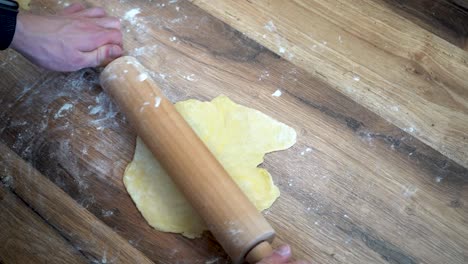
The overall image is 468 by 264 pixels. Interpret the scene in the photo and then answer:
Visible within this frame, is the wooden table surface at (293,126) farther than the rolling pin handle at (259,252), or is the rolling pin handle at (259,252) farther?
the wooden table surface at (293,126)

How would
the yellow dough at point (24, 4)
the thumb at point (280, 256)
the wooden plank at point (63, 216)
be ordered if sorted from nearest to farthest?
1. the thumb at point (280, 256)
2. the wooden plank at point (63, 216)
3. the yellow dough at point (24, 4)

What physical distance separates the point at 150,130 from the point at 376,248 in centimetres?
57

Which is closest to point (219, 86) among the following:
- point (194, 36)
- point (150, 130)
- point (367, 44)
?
point (194, 36)

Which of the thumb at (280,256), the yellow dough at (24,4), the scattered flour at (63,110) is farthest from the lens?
the yellow dough at (24,4)

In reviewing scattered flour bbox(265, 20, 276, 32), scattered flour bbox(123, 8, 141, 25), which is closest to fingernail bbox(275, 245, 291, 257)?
scattered flour bbox(265, 20, 276, 32)

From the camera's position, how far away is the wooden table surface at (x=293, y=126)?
100 centimetres

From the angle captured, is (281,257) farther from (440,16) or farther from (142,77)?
(440,16)

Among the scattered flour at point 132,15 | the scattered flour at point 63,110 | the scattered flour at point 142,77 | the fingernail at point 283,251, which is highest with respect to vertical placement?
the scattered flour at point 132,15

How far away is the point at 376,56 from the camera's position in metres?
1.21

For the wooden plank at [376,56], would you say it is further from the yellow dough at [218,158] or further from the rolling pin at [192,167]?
the rolling pin at [192,167]

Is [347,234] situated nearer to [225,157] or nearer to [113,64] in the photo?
[225,157]

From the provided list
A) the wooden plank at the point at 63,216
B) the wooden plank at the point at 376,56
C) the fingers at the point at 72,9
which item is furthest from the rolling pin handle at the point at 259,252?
the fingers at the point at 72,9

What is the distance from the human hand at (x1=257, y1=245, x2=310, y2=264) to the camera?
2.85ft

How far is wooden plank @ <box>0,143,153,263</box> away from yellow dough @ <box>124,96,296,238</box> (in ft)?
0.30
